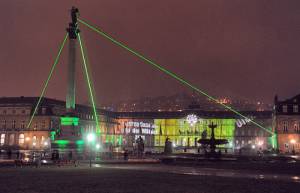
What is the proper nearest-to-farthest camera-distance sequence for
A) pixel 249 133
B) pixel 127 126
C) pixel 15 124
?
pixel 15 124 < pixel 249 133 < pixel 127 126

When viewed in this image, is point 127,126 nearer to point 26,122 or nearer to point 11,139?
point 26,122

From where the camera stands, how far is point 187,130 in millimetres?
141875

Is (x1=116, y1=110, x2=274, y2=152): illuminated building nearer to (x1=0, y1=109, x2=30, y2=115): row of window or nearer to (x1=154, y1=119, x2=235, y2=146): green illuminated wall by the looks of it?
(x1=154, y1=119, x2=235, y2=146): green illuminated wall

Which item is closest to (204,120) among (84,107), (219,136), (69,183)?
(219,136)

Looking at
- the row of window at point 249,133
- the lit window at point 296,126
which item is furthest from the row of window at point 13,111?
the row of window at point 249,133

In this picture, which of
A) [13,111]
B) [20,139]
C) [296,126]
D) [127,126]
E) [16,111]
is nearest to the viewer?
[296,126]

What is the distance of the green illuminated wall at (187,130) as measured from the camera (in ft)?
449

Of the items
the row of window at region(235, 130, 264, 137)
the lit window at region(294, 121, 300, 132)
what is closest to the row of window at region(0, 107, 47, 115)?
the lit window at region(294, 121, 300, 132)

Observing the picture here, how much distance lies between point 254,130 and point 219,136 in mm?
13976

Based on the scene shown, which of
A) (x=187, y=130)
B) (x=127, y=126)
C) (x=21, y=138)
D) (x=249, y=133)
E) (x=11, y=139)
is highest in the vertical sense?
(x=127, y=126)

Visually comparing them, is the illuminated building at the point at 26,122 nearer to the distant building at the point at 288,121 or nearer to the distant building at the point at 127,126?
the distant building at the point at 127,126

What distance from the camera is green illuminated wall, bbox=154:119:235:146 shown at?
137 m

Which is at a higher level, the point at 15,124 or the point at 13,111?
the point at 13,111

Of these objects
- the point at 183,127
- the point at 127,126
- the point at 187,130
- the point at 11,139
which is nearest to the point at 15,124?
the point at 11,139
